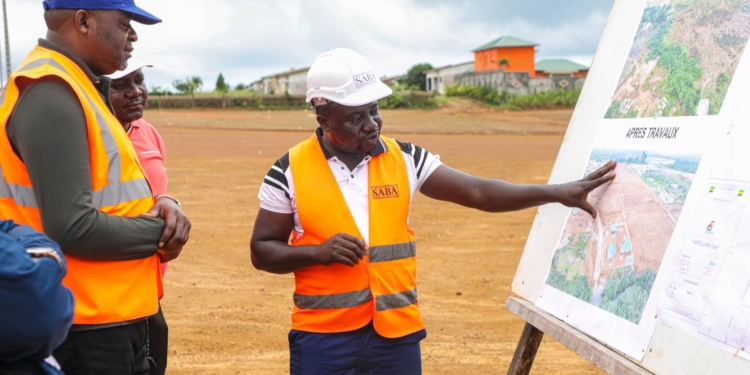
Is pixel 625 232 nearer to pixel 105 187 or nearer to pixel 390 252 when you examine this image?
pixel 390 252

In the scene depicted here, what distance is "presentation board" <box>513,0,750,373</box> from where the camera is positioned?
→ 2.54m

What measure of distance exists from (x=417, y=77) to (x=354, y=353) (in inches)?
2878

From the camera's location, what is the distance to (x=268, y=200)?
10.7 feet

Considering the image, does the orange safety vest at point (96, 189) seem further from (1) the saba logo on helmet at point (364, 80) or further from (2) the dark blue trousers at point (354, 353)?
(1) the saba logo on helmet at point (364, 80)

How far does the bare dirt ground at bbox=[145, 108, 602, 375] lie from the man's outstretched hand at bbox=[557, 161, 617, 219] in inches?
99.6

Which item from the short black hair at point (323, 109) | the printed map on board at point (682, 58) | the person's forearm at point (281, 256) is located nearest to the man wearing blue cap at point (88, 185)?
the person's forearm at point (281, 256)

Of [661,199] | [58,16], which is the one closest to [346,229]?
[661,199]

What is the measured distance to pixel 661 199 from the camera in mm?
2920

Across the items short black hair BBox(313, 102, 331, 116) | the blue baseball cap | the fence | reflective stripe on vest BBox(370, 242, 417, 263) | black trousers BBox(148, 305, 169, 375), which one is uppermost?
the blue baseball cap

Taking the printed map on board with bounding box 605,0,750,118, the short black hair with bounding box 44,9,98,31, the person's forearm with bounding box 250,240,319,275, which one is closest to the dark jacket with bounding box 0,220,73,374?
the short black hair with bounding box 44,9,98,31

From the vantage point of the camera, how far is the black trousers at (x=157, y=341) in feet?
12.0

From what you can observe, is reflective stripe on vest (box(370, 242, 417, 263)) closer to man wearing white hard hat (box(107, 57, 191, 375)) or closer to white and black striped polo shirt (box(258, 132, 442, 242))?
white and black striped polo shirt (box(258, 132, 442, 242))

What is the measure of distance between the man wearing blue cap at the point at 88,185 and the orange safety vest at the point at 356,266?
0.68m

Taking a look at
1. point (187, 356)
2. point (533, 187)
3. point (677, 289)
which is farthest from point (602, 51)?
point (187, 356)
